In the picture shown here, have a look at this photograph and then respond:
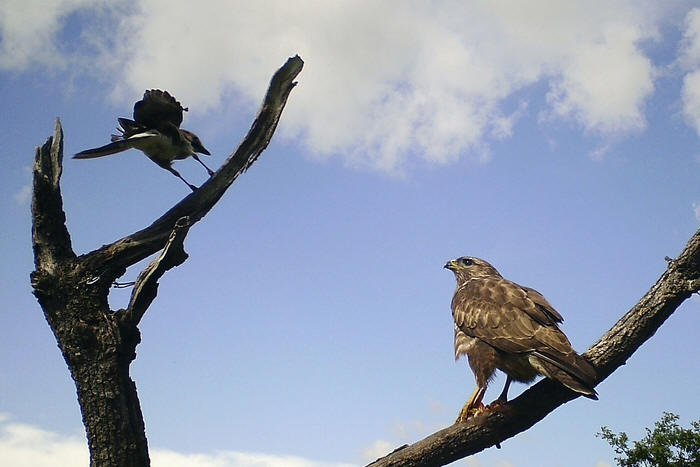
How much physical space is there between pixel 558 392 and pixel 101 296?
3841 millimetres

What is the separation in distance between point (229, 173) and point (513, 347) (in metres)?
3.03

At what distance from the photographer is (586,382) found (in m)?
5.01

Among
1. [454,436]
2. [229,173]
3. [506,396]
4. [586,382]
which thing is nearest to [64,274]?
[229,173]

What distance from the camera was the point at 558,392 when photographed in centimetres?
531

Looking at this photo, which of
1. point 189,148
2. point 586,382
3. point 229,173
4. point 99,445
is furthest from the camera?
point 189,148

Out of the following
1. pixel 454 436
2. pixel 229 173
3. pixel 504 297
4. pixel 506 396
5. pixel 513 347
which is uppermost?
pixel 229 173

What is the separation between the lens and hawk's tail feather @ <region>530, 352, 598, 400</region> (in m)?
4.99

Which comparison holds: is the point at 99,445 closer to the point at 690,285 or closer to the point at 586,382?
the point at 586,382

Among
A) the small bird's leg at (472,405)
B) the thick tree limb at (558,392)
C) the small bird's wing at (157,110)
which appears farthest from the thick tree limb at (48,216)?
the small bird's leg at (472,405)

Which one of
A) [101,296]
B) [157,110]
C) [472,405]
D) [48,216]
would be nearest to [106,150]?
[157,110]

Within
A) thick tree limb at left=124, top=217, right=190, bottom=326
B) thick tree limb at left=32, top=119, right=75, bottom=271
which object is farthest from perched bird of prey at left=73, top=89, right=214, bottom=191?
thick tree limb at left=124, top=217, right=190, bottom=326

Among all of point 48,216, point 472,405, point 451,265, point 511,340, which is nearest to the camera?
point 48,216

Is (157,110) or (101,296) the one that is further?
(157,110)

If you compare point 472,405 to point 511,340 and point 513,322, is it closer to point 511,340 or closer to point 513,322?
point 511,340
